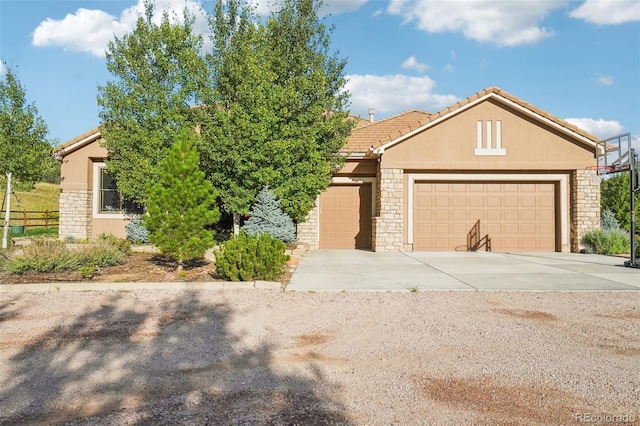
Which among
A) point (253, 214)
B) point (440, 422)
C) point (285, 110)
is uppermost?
point (285, 110)

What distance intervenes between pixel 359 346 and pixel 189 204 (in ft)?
17.7

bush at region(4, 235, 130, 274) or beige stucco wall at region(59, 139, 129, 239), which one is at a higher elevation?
beige stucco wall at region(59, 139, 129, 239)

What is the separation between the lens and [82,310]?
6.27 metres

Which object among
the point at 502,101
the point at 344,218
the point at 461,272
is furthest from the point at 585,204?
the point at 344,218

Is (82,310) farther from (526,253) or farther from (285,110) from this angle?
(526,253)

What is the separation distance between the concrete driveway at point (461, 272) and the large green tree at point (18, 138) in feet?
33.3

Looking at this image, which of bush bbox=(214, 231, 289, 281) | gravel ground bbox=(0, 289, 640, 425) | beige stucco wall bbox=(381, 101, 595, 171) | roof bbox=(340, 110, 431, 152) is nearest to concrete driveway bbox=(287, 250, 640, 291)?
bush bbox=(214, 231, 289, 281)

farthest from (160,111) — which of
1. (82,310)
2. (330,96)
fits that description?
(82,310)

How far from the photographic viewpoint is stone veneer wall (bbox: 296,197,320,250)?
16.0m

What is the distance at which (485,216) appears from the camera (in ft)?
50.4

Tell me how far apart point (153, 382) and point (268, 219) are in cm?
971

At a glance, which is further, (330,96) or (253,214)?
(330,96)

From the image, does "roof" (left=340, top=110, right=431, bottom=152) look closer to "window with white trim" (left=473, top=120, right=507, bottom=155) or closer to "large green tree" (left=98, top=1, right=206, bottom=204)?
"window with white trim" (left=473, top=120, right=507, bottom=155)

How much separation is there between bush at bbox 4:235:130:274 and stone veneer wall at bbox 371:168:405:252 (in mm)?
7877
